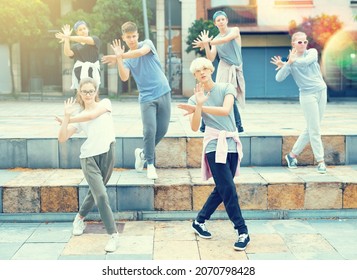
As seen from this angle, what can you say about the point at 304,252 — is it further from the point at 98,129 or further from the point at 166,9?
the point at 166,9

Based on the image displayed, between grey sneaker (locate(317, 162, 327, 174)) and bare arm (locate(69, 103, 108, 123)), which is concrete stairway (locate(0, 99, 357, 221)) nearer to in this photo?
grey sneaker (locate(317, 162, 327, 174))

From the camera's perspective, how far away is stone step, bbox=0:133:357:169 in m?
7.49

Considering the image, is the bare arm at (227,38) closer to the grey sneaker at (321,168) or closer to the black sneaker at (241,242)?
the grey sneaker at (321,168)

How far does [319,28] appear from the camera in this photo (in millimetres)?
24203

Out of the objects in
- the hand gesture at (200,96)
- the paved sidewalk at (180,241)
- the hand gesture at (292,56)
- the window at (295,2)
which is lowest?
the paved sidewalk at (180,241)

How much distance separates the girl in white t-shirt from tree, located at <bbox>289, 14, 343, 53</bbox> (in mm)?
20654

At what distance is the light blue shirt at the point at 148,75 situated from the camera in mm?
6473

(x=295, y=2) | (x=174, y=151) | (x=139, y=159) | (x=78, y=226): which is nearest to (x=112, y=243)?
(x=78, y=226)

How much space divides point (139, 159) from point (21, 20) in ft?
62.7

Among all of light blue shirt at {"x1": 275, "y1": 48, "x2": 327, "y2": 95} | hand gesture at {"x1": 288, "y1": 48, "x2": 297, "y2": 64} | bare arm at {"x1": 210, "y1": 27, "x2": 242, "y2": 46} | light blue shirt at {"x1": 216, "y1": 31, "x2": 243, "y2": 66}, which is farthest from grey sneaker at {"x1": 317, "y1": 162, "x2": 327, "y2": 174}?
bare arm at {"x1": 210, "y1": 27, "x2": 242, "y2": 46}

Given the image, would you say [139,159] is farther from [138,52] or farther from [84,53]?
[84,53]

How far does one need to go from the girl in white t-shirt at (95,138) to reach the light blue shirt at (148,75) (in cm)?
125

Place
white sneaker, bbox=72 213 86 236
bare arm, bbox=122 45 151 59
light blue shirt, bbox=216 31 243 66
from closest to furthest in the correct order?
white sneaker, bbox=72 213 86 236 → bare arm, bbox=122 45 151 59 → light blue shirt, bbox=216 31 243 66

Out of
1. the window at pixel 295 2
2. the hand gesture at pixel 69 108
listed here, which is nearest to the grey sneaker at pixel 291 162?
the hand gesture at pixel 69 108
